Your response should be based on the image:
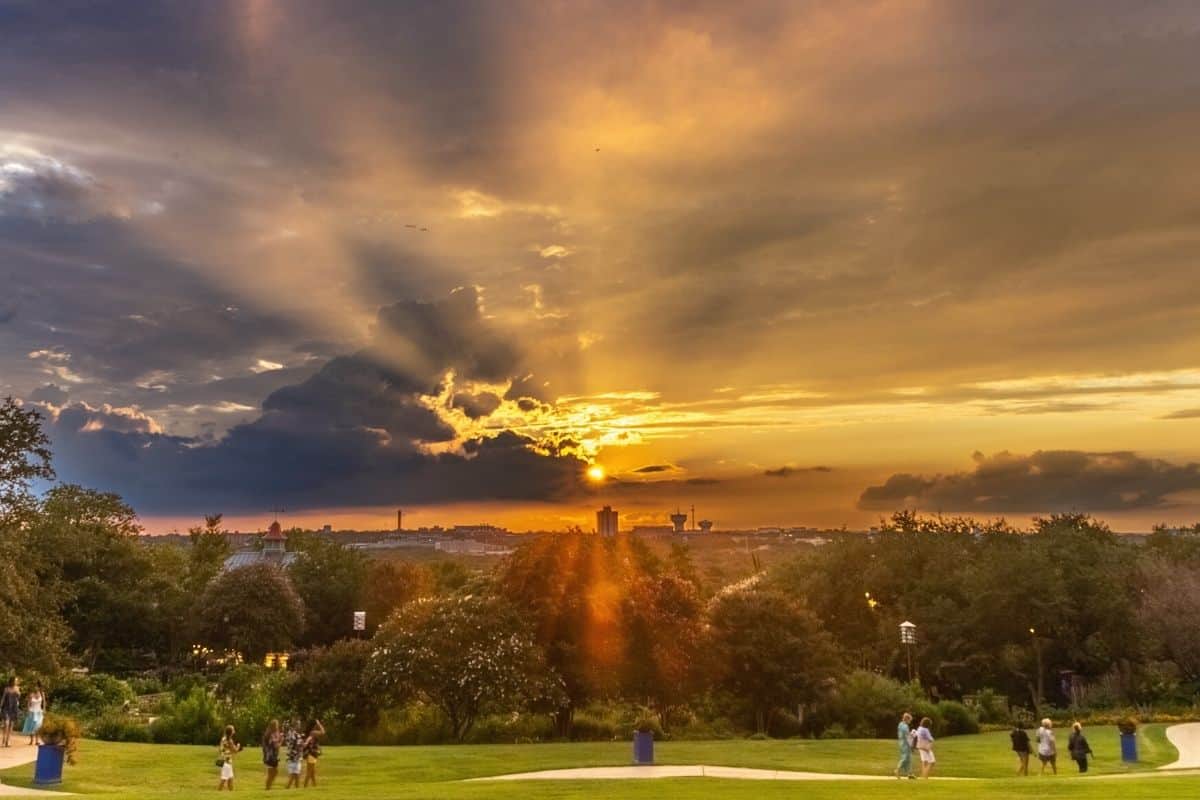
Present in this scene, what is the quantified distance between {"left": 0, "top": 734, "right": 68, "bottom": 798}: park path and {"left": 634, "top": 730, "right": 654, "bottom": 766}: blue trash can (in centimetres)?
1403

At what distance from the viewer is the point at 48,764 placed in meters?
22.3

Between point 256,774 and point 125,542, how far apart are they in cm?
4589

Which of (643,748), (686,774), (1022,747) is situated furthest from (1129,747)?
(643,748)

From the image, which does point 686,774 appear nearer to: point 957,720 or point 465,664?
point 465,664

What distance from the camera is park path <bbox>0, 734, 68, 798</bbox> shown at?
20525mm

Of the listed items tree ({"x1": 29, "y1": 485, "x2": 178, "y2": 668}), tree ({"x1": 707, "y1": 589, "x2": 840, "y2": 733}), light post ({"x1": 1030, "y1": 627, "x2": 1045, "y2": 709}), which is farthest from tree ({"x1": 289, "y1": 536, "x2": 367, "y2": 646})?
light post ({"x1": 1030, "y1": 627, "x2": 1045, "y2": 709})

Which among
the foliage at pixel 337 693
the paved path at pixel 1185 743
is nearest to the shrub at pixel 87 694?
the foliage at pixel 337 693

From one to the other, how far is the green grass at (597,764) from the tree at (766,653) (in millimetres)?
4200

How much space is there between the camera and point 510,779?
22969mm

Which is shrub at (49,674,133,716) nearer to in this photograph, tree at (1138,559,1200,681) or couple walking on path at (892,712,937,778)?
couple walking on path at (892,712,937,778)

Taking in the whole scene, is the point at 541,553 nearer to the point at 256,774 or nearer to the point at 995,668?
the point at 256,774

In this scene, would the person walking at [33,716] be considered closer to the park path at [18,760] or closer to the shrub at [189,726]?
the park path at [18,760]

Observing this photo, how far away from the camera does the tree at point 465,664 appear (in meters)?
33.4

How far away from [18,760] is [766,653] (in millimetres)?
25089
